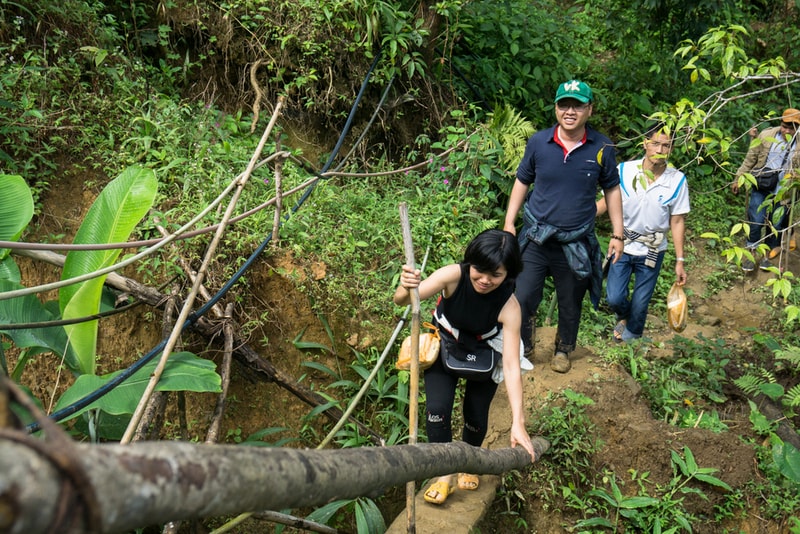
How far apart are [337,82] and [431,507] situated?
432 centimetres

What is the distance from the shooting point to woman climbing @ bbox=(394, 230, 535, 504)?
3.07m

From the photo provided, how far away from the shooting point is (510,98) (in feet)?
25.1

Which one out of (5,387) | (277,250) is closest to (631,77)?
(277,250)

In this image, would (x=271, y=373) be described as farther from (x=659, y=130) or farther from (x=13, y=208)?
(x=659, y=130)

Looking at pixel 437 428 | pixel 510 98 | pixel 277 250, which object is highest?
pixel 510 98

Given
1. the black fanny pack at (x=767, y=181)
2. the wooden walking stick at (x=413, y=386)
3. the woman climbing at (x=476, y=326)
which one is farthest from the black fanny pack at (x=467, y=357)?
the black fanny pack at (x=767, y=181)

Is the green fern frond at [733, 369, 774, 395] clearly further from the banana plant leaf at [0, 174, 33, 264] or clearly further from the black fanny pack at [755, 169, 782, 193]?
the banana plant leaf at [0, 174, 33, 264]

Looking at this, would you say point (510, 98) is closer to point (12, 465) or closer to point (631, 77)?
point (631, 77)

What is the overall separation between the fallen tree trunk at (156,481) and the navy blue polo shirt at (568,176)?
122 inches

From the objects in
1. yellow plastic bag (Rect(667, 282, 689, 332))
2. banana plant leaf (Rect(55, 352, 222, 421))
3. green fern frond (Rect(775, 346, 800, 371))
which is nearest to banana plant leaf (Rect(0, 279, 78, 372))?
banana plant leaf (Rect(55, 352, 222, 421))

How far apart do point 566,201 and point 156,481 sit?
12.7 feet

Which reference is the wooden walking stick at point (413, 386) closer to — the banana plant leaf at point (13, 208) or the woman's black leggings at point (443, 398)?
the woman's black leggings at point (443, 398)

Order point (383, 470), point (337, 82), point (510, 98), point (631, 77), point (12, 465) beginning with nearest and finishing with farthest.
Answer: point (12, 465), point (383, 470), point (337, 82), point (510, 98), point (631, 77)

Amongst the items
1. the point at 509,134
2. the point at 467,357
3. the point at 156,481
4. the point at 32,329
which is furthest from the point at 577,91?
the point at 156,481
